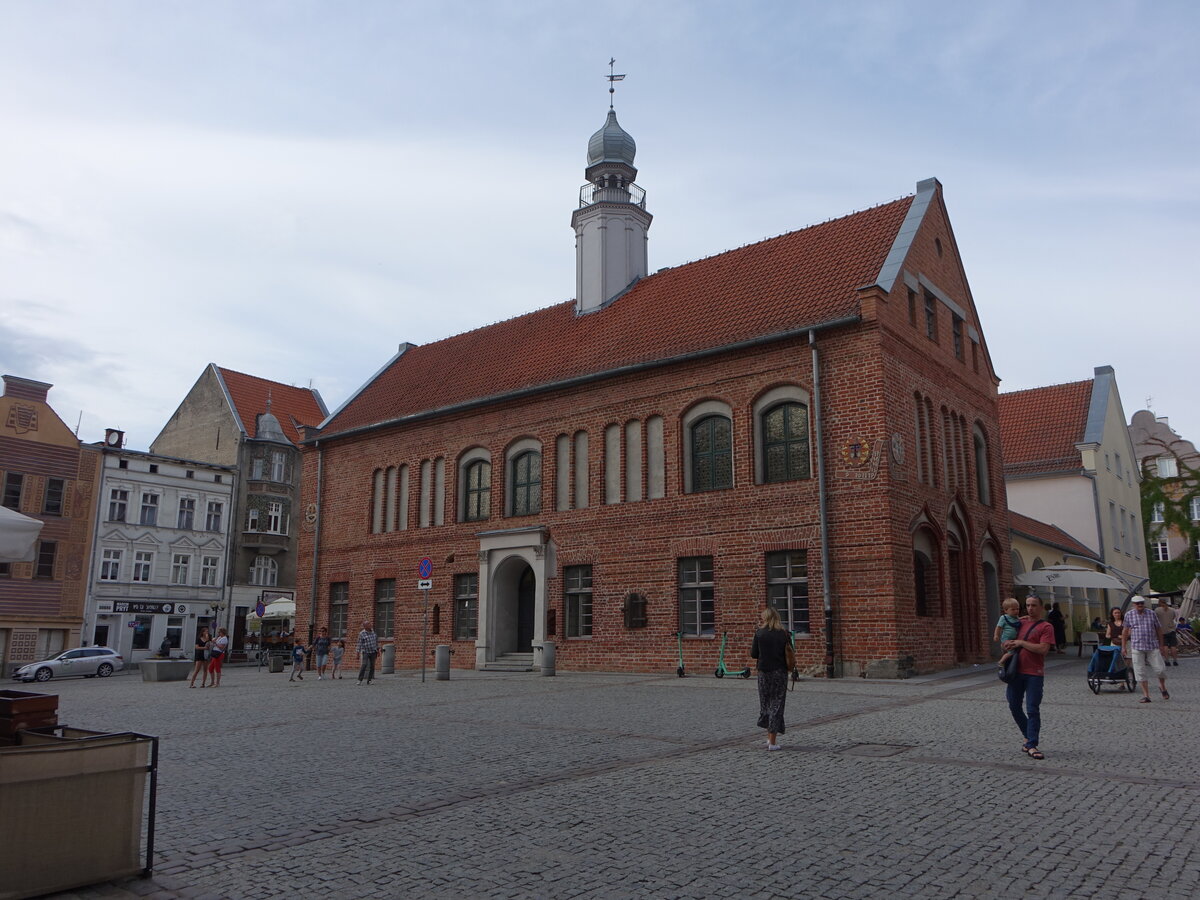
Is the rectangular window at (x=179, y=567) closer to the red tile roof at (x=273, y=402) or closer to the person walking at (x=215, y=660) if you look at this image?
the red tile roof at (x=273, y=402)

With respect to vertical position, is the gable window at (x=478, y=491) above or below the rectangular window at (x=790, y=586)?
above

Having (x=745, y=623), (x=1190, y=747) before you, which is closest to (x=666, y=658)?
(x=745, y=623)

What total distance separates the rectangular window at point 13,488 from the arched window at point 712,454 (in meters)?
30.2

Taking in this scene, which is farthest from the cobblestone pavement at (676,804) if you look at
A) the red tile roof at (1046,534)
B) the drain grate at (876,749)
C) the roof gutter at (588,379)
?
the red tile roof at (1046,534)

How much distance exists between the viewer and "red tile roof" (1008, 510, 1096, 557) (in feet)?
96.1

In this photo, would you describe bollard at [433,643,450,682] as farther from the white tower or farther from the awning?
the awning

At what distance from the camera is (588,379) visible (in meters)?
24.8

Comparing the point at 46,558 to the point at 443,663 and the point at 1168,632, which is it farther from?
the point at 1168,632

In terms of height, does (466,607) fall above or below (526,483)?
below

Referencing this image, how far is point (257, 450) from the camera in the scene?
49.5m

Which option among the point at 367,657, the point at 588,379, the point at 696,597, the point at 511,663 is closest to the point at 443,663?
the point at 367,657

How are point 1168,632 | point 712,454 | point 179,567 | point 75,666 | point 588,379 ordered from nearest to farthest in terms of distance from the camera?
point 712,454 → point 1168,632 → point 588,379 → point 75,666 → point 179,567

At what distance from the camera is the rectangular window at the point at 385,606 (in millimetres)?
29250

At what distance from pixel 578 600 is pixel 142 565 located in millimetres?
28170
